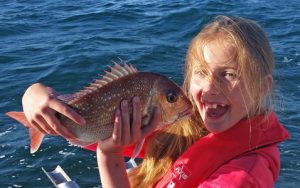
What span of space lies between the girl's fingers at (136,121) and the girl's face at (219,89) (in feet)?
2.19

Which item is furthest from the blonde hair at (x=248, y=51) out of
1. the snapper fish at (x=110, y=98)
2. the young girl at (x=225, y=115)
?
the snapper fish at (x=110, y=98)

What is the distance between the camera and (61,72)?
37.2 feet

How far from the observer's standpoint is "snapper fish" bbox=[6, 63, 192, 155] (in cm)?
329

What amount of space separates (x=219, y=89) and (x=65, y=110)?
3.69 feet

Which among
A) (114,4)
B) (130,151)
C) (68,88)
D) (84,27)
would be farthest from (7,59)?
(130,151)

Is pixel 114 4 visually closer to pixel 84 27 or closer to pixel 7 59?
pixel 84 27

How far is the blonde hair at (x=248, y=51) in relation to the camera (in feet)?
12.0

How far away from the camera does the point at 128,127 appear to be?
10.9ft

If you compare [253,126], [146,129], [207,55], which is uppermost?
[207,55]

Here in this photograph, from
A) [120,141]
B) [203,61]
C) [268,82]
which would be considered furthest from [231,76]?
[120,141]

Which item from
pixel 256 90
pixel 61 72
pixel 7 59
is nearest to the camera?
pixel 256 90

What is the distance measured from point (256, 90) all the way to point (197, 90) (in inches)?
16.9

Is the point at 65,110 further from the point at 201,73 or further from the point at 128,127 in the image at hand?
the point at 201,73

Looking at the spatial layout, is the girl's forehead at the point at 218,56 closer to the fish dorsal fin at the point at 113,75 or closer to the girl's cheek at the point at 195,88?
the girl's cheek at the point at 195,88
